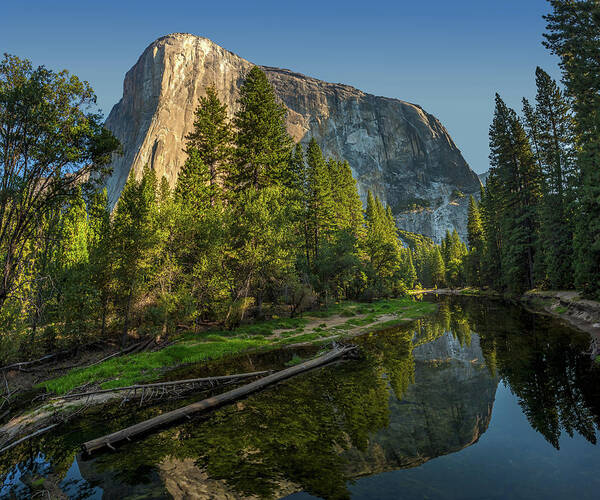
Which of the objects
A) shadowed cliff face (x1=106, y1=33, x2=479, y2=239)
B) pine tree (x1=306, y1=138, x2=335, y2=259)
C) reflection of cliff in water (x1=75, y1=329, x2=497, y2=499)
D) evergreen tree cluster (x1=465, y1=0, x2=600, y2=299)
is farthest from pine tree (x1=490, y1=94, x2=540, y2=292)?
shadowed cliff face (x1=106, y1=33, x2=479, y2=239)

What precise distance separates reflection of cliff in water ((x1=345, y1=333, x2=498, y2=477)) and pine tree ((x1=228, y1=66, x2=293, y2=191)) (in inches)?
969

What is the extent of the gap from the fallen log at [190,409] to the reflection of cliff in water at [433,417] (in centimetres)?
436

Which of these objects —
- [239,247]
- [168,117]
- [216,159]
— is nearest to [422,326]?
[239,247]

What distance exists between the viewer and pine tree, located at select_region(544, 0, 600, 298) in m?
21.5

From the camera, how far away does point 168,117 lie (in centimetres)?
12838

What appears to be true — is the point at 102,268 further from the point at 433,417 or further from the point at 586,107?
the point at 586,107

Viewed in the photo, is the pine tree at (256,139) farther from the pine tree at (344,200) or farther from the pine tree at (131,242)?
the pine tree at (344,200)

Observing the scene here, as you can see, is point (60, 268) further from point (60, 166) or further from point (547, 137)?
point (547, 137)

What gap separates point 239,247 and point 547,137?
38893mm

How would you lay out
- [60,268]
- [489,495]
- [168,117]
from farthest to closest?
[168,117] < [60,268] < [489,495]

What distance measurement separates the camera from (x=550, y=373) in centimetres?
1215

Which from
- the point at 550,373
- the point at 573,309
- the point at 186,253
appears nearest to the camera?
the point at 550,373

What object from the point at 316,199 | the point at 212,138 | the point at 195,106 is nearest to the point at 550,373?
the point at 316,199

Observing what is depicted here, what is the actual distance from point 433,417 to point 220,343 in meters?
13.4
